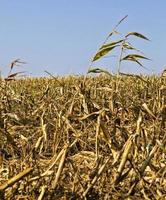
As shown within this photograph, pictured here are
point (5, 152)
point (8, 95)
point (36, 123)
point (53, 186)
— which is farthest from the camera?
point (8, 95)

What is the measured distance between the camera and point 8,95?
12.6 feet

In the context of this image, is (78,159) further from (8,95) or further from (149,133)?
(8,95)

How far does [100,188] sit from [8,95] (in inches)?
71.1

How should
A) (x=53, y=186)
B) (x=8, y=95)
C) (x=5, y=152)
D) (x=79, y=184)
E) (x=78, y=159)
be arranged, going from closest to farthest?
(x=53, y=186) < (x=79, y=184) < (x=78, y=159) < (x=5, y=152) < (x=8, y=95)

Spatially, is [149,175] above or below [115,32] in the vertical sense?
below

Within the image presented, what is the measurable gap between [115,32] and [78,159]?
75 centimetres

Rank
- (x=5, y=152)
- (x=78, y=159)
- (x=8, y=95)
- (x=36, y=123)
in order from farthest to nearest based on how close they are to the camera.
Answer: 1. (x=8, y=95)
2. (x=36, y=123)
3. (x=5, y=152)
4. (x=78, y=159)

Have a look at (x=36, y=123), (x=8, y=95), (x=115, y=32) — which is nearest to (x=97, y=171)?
(x=115, y=32)

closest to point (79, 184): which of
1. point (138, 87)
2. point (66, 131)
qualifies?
point (66, 131)

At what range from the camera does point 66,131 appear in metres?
2.24

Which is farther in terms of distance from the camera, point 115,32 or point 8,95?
point 8,95

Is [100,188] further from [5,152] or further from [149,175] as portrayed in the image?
[5,152]

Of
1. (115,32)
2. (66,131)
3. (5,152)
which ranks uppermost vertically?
(115,32)

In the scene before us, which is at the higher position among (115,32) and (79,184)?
(115,32)
